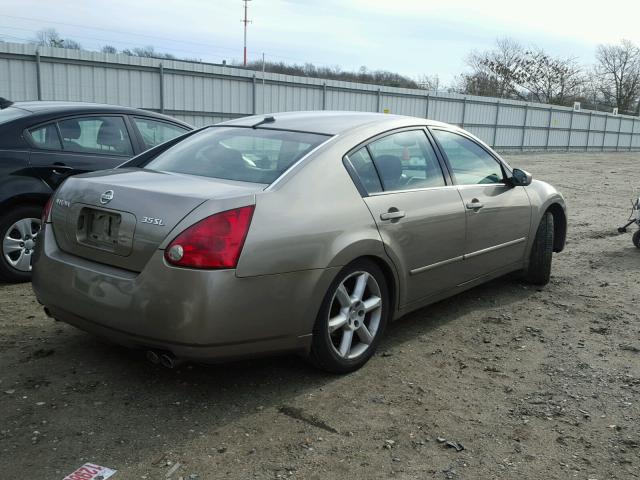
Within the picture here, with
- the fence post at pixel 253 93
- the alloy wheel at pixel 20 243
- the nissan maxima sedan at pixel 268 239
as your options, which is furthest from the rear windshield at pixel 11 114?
the fence post at pixel 253 93

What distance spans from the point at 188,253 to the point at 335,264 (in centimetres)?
83

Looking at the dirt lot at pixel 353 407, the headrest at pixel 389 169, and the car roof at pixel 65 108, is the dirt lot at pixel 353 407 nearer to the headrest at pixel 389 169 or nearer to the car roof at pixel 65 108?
the headrest at pixel 389 169

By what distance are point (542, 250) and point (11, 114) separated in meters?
4.85

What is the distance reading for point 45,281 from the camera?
137 inches

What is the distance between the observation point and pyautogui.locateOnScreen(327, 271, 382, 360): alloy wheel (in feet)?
11.8

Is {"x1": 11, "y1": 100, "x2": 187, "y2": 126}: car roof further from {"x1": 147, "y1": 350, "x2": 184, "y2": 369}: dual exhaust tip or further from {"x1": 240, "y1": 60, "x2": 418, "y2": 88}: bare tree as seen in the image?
{"x1": 240, "y1": 60, "x2": 418, "y2": 88}: bare tree

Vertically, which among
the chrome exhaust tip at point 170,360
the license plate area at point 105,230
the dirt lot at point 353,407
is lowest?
the dirt lot at point 353,407

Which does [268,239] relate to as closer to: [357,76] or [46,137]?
[46,137]

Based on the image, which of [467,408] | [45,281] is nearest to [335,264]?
[467,408]

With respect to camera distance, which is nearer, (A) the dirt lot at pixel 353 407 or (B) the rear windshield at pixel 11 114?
(A) the dirt lot at pixel 353 407

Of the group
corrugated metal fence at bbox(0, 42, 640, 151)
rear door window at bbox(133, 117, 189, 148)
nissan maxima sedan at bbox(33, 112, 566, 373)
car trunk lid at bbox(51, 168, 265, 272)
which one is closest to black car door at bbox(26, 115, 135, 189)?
rear door window at bbox(133, 117, 189, 148)

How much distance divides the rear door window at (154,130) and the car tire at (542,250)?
11.9ft

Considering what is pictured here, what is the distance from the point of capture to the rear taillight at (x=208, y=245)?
2.99 meters

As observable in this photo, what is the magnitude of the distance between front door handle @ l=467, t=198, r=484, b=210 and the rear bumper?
1.63 metres
